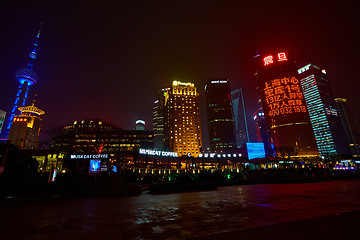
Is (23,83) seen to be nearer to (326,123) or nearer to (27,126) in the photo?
(27,126)

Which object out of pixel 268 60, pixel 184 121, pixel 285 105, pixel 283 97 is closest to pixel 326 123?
pixel 285 105

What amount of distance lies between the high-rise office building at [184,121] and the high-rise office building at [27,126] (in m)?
113

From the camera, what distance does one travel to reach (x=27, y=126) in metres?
152

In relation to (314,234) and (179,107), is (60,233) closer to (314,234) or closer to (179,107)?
(314,234)

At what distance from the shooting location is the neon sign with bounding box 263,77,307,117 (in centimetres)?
14475

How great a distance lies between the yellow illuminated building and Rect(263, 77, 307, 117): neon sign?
206 feet

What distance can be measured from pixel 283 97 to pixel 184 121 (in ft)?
277

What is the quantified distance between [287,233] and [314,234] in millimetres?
725

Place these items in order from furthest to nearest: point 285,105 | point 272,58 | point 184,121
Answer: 1. point 272,58
2. point 184,121
3. point 285,105

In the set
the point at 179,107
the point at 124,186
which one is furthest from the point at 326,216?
the point at 179,107

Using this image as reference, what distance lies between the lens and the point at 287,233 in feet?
18.1

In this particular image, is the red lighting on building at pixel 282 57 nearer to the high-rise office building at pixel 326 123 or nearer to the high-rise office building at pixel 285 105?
the high-rise office building at pixel 285 105

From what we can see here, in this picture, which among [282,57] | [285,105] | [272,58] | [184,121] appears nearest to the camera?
[285,105]

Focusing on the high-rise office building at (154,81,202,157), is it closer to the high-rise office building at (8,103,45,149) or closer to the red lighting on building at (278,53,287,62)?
the red lighting on building at (278,53,287,62)
